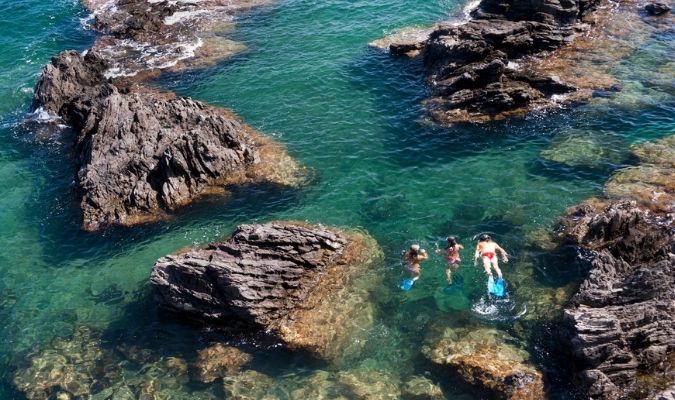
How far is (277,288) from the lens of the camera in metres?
28.2

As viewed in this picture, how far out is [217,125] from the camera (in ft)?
130

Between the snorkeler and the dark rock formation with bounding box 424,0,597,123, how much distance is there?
15.6m

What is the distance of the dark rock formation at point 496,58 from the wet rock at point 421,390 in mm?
23409

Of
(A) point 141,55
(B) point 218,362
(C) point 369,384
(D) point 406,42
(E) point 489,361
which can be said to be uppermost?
(A) point 141,55

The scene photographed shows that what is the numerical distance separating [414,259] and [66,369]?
18.8 meters

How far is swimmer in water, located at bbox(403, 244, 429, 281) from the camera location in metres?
28.8

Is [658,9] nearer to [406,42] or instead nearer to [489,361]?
[406,42]

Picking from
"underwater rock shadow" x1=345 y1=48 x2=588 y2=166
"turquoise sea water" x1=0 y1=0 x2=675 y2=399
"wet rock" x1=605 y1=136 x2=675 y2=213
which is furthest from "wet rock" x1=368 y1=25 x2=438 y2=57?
"wet rock" x1=605 y1=136 x2=675 y2=213

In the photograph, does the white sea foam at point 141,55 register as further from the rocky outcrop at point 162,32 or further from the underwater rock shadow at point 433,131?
the underwater rock shadow at point 433,131

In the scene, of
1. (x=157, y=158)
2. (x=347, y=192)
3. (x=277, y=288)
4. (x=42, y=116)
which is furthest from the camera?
(x=42, y=116)

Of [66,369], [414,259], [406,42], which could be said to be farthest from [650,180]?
[66,369]

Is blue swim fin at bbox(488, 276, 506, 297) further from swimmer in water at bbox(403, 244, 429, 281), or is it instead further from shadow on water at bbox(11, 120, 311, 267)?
shadow on water at bbox(11, 120, 311, 267)

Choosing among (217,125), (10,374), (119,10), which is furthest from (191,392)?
(119,10)

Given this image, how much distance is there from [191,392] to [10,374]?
978 cm
